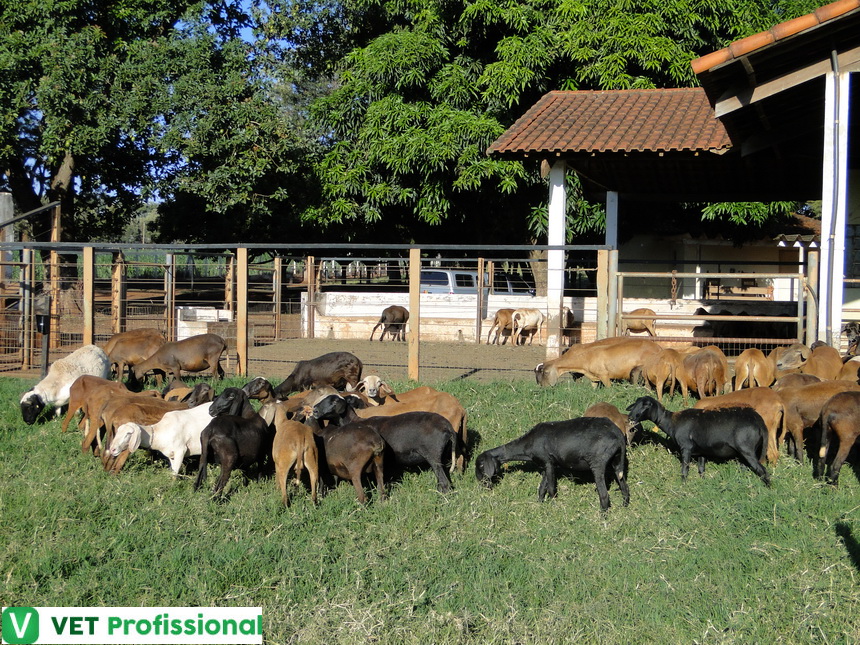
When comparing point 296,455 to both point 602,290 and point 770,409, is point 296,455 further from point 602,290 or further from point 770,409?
point 602,290

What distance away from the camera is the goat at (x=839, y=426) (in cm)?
686

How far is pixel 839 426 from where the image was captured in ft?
22.7

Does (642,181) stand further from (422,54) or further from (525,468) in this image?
Answer: (525,468)

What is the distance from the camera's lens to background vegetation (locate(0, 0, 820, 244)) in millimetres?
19406

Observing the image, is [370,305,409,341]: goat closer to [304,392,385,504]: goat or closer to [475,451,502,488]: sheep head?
[475,451,502,488]: sheep head

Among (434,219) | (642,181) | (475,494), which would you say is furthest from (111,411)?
(434,219)

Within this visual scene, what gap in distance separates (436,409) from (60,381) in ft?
14.6

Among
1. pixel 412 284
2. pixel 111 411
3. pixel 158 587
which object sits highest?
pixel 412 284

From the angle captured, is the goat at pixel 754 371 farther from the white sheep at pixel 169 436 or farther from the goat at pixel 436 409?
the white sheep at pixel 169 436

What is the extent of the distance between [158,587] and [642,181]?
509 inches

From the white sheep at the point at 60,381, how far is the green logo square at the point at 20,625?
15.9 ft

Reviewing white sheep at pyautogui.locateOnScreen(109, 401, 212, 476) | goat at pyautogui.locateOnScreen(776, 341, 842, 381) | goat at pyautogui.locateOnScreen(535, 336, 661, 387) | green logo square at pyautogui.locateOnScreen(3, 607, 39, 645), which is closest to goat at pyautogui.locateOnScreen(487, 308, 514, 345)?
goat at pyautogui.locateOnScreen(535, 336, 661, 387)

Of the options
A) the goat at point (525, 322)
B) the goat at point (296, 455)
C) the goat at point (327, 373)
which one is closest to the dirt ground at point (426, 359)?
the goat at point (327, 373)

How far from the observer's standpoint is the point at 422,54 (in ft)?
66.4
